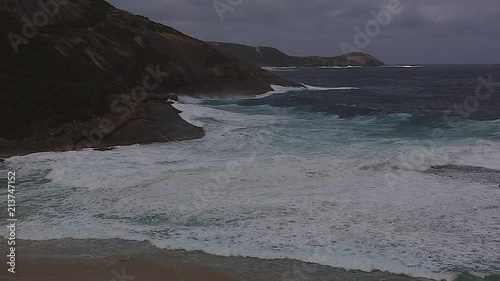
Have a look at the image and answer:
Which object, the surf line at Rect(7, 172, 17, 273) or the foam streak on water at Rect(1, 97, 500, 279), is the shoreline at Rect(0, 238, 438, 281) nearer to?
the surf line at Rect(7, 172, 17, 273)

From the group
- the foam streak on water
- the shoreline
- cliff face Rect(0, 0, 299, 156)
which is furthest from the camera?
cliff face Rect(0, 0, 299, 156)

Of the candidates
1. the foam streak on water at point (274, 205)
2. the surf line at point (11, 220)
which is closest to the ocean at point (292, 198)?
the foam streak on water at point (274, 205)

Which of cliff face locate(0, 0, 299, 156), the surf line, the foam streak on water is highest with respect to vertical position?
cliff face locate(0, 0, 299, 156)

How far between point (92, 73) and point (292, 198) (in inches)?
834

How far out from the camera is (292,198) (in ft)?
44.9

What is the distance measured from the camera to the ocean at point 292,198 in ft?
34.0

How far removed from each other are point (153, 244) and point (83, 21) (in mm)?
37124

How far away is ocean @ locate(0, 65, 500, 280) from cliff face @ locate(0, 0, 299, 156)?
213 cm

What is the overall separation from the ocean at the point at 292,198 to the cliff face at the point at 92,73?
83.8 inches

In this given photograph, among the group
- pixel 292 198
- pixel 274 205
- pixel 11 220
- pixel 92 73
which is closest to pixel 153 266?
pixel 274 205

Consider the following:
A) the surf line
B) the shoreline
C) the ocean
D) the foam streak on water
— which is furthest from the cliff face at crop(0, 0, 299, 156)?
the shoreline

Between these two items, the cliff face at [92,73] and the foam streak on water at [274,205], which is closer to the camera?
the foam streak on water at [274,205]

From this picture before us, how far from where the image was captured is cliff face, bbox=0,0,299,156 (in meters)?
22.0

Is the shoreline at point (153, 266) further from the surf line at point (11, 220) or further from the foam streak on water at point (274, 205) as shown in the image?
the foam streak on water at point (274, 205)
